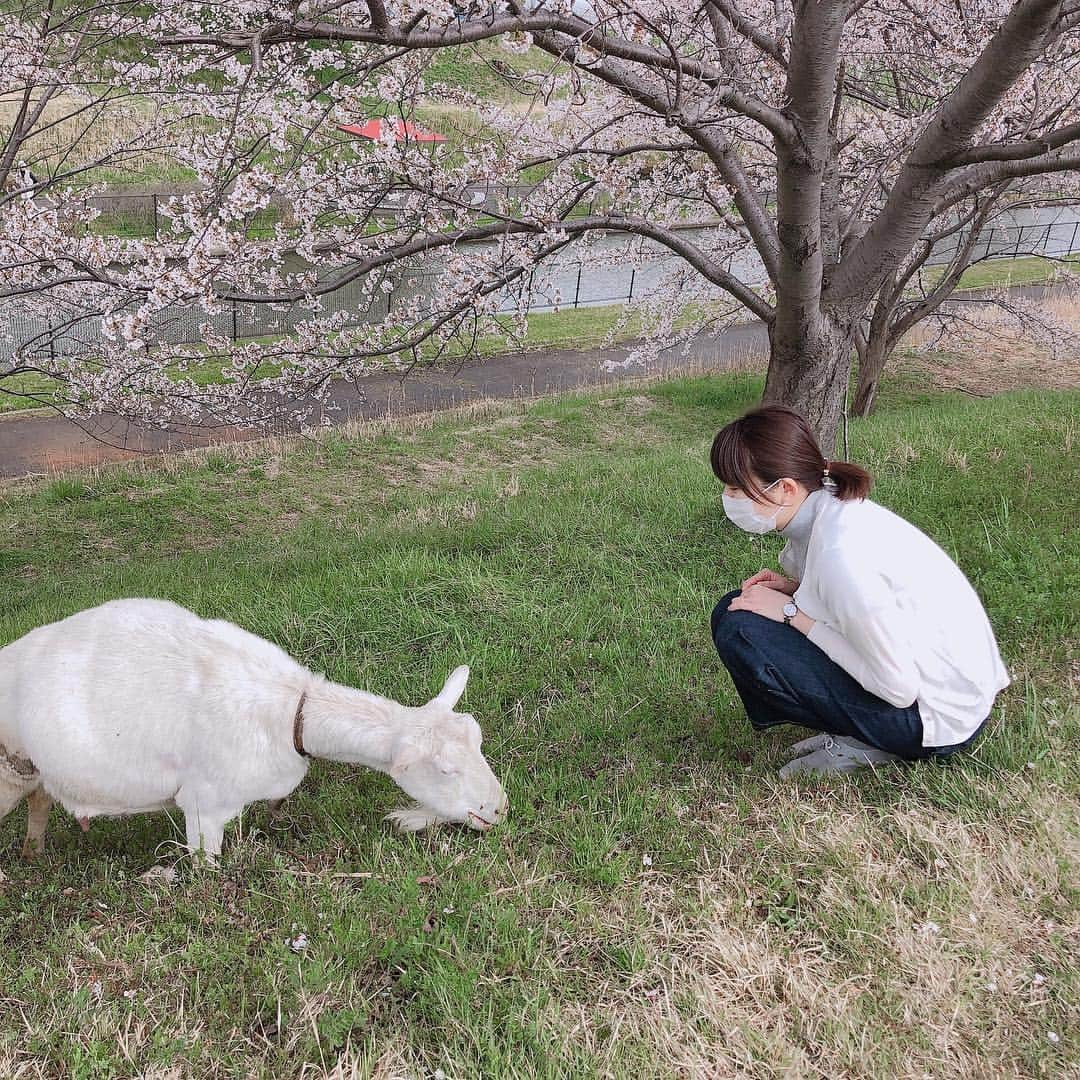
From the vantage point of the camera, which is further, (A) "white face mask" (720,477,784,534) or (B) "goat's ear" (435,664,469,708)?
(B) "goat's ear" (435,664,469,708)

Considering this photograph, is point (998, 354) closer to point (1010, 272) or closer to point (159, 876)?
point (1010, 272)

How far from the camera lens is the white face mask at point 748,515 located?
349 centimetres

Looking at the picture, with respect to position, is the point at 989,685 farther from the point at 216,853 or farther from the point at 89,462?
the point at 89,462

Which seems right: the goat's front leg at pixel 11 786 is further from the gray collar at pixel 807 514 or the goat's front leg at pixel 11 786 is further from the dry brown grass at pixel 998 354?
the dry brown grass at pixel 998 354

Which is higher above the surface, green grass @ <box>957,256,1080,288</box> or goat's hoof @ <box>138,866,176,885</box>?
green grass @ <box>957,256,1080,288</box>

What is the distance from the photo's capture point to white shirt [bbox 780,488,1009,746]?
315 cm

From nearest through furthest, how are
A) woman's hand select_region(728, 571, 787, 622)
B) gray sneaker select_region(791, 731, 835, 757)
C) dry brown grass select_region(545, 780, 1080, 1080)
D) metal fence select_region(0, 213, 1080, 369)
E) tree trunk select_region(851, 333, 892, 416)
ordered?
dry brown grass select_region(545, 780, 1080, 1080) → woman's hand select_region(728, 571, 787, 622) → gray sneaker select_region(791, 731, 835, 757) → tree trunk select_region(851, 333, 892, 416) → metal fence select_region(0, 213, 1080, 369)

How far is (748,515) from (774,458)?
0.26 metres

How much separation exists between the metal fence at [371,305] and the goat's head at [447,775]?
6283mm

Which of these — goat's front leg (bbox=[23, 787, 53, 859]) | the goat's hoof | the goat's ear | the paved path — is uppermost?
the goat's ear

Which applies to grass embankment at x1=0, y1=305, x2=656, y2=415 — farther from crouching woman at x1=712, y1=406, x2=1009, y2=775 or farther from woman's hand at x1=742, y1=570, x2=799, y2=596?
crouching woman at x1=712, y1=406, x2=1009, y2=775

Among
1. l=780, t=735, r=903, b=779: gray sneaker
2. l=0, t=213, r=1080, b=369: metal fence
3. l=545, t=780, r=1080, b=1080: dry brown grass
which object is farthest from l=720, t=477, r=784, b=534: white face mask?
l=0, t=213, r=1080, b=369: metal fence

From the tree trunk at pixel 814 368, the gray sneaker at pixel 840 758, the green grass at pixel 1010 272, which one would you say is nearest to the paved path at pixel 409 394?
the green grass at pixel 1010 272

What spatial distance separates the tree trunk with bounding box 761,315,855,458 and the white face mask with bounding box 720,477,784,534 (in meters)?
3.65
